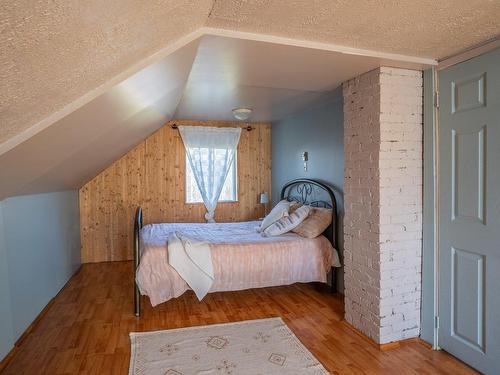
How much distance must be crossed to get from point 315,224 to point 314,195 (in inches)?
30.7

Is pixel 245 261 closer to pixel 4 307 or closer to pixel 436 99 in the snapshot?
pixel 4 307

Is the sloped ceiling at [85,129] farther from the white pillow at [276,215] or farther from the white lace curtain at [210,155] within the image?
the white lace curtain at [210,155]

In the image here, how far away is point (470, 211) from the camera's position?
2254mm

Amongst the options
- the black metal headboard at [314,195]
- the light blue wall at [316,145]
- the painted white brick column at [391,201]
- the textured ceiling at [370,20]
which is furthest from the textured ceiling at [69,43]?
the black metal headboard at [314,195]

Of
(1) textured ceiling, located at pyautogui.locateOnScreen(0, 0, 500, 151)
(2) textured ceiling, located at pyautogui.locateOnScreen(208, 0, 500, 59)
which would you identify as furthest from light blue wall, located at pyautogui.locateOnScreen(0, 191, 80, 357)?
(2) textured ceiling, located at pyautogui.locateOnScreen(208, 0, 500, 59)

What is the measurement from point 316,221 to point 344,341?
4.65 feet

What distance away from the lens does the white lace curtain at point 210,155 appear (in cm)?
562

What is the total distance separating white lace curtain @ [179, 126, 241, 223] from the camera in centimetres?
562

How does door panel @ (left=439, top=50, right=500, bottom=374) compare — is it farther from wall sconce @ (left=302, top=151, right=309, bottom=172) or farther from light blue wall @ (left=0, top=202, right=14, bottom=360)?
light blue wall @ (left=0, top=202, right=14, bottom=360)

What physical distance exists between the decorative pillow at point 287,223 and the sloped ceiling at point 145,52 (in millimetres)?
1557

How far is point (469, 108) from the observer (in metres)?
2.25

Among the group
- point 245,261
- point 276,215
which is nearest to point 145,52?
point 245,261

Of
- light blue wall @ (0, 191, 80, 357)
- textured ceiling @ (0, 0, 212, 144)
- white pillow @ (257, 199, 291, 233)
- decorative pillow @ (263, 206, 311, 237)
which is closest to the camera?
textured ceiling @ (0, 0, 212, 144)

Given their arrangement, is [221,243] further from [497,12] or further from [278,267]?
[497,12]
